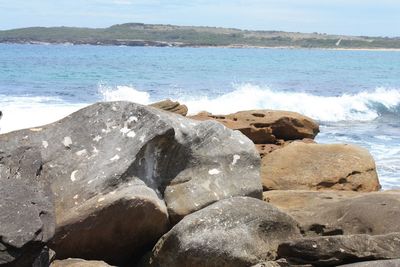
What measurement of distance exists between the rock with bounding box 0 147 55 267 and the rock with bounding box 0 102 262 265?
1.09ft

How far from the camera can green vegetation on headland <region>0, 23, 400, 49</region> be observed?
349ft

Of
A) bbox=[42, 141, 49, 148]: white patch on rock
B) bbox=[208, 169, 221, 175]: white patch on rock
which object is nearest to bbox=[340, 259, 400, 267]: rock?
bbox=[208, 169, 221, 175]: white patch on rock

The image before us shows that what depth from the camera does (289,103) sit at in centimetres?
2339

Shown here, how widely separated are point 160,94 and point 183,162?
19.5 meters

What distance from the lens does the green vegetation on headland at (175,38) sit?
10631 centimetres

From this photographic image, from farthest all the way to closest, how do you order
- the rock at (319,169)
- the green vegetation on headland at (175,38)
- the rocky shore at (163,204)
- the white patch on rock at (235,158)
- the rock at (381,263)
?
1. the green vegetation on headland at (175,38)
2. the rock at (319,169)
3. the white patch on rock at (235,158)
4. the rocky shore at (163,204)
5. the rock at (381,263)

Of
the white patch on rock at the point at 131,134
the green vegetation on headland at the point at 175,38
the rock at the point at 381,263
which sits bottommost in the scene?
the green vegetation on headland at the point at 175,38

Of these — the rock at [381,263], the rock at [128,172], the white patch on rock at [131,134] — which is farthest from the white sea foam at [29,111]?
the rock at [381,263]

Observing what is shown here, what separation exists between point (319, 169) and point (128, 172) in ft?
8.72

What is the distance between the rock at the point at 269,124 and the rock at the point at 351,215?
315 cm

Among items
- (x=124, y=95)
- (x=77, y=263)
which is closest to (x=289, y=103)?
(x=124, y=95)

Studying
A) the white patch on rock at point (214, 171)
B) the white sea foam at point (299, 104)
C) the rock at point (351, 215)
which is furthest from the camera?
the white sea foam at point (299, 104)

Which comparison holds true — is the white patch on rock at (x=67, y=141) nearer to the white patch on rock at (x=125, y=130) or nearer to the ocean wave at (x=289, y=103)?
the white patch on rock at (x=125, y=130)

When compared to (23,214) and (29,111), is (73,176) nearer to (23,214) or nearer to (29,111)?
(23,214)
